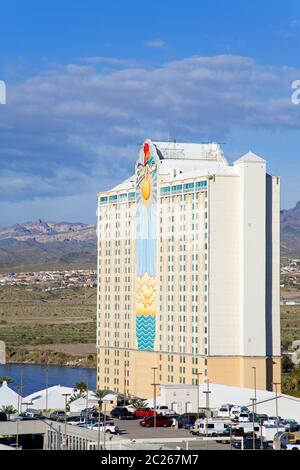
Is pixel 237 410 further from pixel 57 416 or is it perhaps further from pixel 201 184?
pixel 201 184

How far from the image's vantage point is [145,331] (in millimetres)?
52594

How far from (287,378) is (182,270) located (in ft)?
27.0

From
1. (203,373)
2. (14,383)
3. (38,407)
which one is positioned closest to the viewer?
(38,407)

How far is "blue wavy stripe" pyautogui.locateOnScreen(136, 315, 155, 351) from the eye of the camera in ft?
170

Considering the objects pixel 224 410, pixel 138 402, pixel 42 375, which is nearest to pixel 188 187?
pixel 138 402

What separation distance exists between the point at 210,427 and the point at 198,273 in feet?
53.5

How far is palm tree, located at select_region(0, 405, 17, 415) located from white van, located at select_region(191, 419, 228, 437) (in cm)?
683

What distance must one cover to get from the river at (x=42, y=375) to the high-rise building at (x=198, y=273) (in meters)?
7.20

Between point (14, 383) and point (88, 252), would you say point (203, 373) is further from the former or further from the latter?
point (88, 252)

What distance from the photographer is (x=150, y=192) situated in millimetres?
52875

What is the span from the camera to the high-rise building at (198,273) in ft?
154
